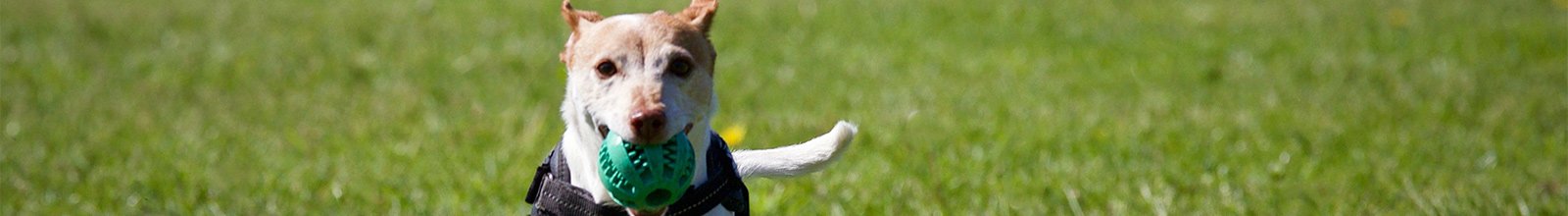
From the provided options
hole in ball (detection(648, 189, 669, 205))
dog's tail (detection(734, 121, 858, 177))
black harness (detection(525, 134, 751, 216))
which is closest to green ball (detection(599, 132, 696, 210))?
hole in ball (detection(648, 189, 669, 205))

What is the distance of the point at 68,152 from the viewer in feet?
18.9

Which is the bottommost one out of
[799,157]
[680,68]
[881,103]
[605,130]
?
[881,103]

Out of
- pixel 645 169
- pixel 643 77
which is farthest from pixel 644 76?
pixel 645 169

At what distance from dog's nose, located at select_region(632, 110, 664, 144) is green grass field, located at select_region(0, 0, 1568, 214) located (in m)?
2.33

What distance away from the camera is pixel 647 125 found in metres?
2.40

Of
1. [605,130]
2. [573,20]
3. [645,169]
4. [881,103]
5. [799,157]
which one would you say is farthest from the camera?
[881,103]

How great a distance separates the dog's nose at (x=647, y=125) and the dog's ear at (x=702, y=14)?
28 cm

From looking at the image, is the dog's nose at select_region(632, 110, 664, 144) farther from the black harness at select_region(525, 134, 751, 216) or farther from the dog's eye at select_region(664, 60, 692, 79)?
the black harness at select_region(525, 134, 751, 216)

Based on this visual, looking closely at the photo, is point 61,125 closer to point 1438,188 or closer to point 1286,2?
point 1438,188

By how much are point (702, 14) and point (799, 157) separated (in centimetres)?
42

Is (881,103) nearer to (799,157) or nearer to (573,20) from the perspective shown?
(799,157)

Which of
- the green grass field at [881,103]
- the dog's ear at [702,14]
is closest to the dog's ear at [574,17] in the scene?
the dog's ear at [702,14]

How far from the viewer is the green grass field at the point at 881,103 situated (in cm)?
505

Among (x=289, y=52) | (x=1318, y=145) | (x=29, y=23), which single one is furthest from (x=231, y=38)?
(x=1318, y=145)
